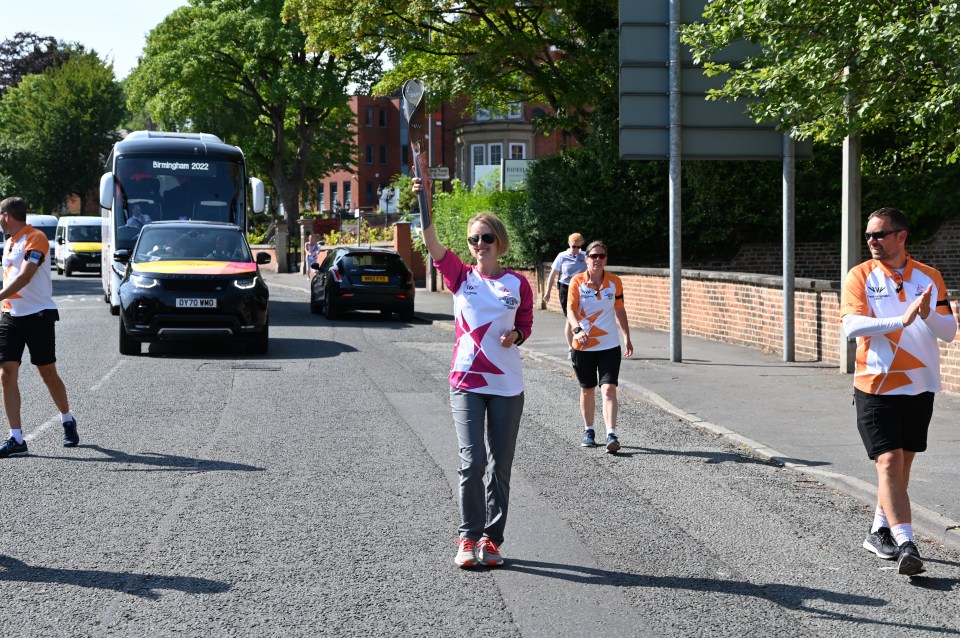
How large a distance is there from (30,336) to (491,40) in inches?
730

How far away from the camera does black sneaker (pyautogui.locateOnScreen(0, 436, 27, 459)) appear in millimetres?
8508

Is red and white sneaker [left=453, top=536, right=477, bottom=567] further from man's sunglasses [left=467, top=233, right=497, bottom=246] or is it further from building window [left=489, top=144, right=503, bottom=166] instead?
building window [left=489, top=144, right=503, bottom=166]

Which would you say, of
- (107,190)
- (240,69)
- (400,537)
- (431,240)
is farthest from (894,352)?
(240,69)

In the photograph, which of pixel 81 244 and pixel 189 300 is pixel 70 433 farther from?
pixel 81 244

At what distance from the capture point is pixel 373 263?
941 inches

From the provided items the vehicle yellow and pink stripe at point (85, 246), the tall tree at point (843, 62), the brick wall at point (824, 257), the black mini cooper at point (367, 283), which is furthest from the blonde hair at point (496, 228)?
the vehicle yellow and pink stripe at point (85, 246)

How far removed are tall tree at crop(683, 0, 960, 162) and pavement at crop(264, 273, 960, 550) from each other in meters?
2.79

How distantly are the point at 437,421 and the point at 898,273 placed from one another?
5383 mm

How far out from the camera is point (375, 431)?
990cm

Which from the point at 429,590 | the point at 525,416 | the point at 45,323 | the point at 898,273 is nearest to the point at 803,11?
the point at 525,416

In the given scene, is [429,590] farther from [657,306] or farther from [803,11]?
[657,306]

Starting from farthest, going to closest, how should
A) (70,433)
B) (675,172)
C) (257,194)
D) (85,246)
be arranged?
(85,246) < (257,194) < (675,172) < (70,433)

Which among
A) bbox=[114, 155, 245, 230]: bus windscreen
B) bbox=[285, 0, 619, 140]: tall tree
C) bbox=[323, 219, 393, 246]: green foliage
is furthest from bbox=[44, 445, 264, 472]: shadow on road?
bbox=[323, 219, 393, 246]: green foliage

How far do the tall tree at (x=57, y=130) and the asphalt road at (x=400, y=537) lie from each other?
63894 mm
